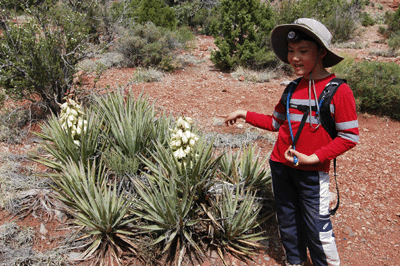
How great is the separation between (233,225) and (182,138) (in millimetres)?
781

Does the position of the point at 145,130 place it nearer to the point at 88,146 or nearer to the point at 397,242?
the point at 88,146

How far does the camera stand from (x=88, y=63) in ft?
22.5

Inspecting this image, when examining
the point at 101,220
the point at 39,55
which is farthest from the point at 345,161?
the point at 39,55

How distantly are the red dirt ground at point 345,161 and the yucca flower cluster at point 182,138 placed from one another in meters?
0.89

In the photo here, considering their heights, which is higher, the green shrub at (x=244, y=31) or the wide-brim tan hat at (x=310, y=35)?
the wide-brim tan hat at (x=310, y=35)

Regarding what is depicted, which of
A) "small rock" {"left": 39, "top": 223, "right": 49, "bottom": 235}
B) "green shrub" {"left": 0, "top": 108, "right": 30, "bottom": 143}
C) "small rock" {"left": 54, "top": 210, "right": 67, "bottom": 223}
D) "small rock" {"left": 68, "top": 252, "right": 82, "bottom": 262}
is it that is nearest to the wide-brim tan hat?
"small rock" {"left": 68, "top": 252, "right": 82, "bottom": 262}

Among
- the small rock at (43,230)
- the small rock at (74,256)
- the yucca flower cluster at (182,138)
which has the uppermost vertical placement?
the yucca flower cluster at (182,138)

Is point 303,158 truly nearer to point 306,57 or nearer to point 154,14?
point 306,57

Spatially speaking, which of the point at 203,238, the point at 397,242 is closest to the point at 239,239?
the point at 203,238

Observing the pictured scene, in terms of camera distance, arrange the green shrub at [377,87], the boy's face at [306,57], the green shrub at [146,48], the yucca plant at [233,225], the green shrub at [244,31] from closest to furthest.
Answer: the boy's face at [306,57], the yucca plant at [233,225], the green shrub at [377,87], the green shrub at [146,48], the green shrub at [244,31]

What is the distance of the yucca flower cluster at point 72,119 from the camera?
271cm

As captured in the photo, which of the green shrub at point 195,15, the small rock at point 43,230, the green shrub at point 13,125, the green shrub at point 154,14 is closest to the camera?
the small rock at point 43,230

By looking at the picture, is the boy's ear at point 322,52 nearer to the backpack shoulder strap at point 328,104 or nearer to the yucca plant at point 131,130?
the backpack shoulder strap at point 328,104

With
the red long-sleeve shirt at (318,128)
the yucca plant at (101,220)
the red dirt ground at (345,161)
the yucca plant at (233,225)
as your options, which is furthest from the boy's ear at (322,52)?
the yucca plant at (101,220)
